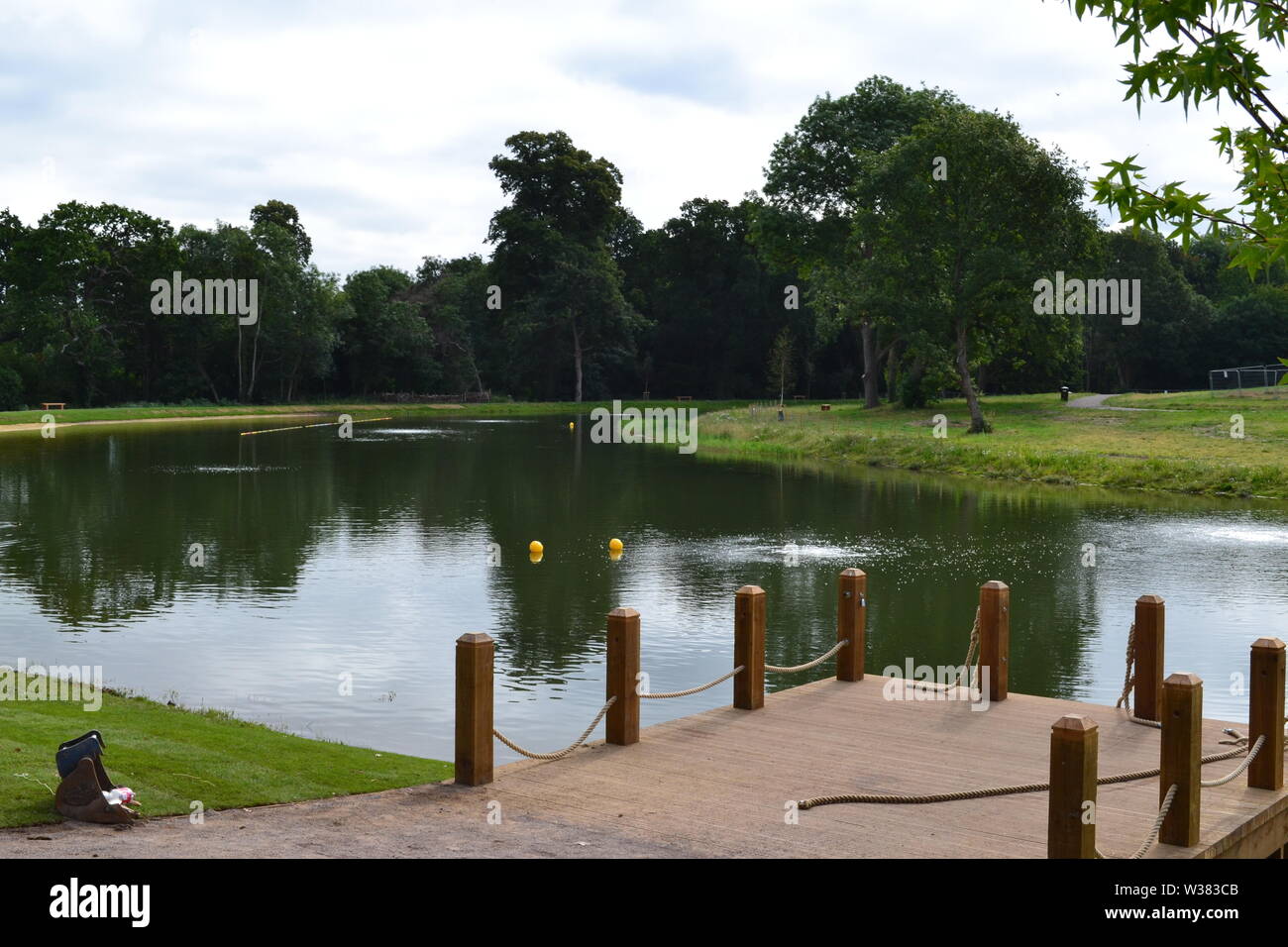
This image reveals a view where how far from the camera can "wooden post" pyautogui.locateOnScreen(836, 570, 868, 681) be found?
11.6 metres

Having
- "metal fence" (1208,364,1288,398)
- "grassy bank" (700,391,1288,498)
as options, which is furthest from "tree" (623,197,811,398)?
"grassy bank" (700,391,1288,498)

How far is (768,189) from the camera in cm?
7131

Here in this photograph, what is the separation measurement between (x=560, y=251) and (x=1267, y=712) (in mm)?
89127

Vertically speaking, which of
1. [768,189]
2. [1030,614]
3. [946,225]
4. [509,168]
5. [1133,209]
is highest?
[509,168]

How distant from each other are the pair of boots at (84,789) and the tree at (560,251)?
8694 centimetres

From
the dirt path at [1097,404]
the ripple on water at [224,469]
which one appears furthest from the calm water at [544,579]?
the dirt path at [1097,404]

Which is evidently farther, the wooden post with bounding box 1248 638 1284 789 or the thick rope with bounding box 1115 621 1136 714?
the thick rope with bounding box 1115 621 1136 714

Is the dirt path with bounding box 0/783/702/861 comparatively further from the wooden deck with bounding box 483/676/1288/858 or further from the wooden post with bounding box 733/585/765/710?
the wooden post with bounding box 733/585/765/710

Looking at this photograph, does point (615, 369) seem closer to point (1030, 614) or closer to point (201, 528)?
point (201, 528)

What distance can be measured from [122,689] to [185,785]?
502 cm

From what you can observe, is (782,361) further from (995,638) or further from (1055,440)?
(995,638)

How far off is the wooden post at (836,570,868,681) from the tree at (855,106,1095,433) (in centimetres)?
4153

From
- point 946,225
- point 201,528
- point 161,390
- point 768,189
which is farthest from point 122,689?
point 161,390

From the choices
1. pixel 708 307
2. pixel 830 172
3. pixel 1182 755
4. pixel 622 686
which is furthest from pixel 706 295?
pixel 1182 755
